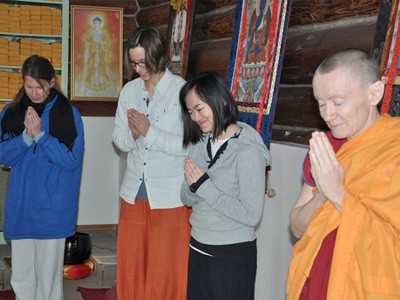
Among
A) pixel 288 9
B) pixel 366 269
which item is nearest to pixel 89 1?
pixel 288 9

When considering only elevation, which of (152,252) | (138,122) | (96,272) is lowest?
(96,272)

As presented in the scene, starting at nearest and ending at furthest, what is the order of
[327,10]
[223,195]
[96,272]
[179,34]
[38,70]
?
[223,195], [327,10], [38,70], [179,34], [96,272]

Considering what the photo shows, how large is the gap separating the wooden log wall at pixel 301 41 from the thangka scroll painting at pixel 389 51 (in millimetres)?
302

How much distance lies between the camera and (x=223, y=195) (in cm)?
299

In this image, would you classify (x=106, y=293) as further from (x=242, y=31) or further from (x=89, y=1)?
(x=89, y=1)

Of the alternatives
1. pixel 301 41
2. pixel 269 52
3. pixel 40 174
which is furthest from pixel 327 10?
pixel 40 174

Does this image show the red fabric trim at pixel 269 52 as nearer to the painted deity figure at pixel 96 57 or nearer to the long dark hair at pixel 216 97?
the long dark hair at pixel 216 97

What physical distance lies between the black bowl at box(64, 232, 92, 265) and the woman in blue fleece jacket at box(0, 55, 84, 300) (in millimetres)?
1438

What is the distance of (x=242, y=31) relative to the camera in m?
4.08

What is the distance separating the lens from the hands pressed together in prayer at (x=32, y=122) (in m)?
3.96

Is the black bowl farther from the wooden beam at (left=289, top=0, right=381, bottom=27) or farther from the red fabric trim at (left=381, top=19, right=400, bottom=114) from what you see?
the red fabric trim at (left=381, top=19, right=400, bottom=114)

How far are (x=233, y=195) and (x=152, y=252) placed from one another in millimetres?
1116

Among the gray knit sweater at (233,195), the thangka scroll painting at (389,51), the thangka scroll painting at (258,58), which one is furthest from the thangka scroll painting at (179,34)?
the thangka scroll painting at (389,51)

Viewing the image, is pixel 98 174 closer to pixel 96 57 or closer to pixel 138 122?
pixel 96 57
